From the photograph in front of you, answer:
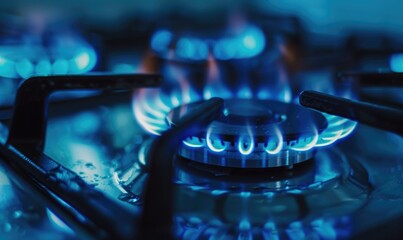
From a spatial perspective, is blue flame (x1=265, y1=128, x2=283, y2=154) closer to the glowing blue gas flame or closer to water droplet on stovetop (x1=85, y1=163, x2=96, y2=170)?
the glowing blue gas flame

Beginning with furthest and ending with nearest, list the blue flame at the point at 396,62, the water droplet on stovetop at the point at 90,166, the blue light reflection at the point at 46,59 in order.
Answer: the blue flame at the point at 396,62 → the blue light reflection at the point at 46,59 → the water droplet on stovetop at the point at 90,166

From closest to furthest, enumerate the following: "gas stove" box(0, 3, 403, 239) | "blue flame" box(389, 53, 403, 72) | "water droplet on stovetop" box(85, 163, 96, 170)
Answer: "gas stove" box(0, 3, 403, 239) → "water droplet on stovetop" box(85, 163, 96, 170) → "blue flame" box(389, 53, 403, 72)

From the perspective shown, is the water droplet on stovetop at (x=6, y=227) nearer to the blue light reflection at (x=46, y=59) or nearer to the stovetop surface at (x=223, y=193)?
the stovetop surface at (x=223, y=193)

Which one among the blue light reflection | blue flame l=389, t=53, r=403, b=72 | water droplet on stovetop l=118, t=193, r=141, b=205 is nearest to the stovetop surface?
water droplet on stovetop l=118, t=193, r=141, b=205

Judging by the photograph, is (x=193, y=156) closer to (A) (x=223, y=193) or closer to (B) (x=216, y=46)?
(A) (x=223, y=193)

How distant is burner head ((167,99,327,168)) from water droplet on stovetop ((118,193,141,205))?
0.08m

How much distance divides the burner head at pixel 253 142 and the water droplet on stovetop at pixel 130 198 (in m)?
0.08

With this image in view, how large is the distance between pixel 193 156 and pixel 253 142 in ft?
0.24

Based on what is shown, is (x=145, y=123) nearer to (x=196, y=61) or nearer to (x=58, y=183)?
(x=58, y=183)

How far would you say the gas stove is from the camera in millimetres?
442

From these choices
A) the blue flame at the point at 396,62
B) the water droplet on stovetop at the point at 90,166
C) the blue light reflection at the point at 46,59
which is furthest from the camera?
the blue flame at the point at 396,62

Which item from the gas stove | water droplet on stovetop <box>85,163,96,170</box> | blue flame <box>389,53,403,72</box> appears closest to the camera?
the gas stove

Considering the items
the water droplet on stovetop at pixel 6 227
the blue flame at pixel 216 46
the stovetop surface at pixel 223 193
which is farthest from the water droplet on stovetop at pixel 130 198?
the blue flame at pixel 216 46

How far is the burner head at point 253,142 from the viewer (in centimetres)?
53
